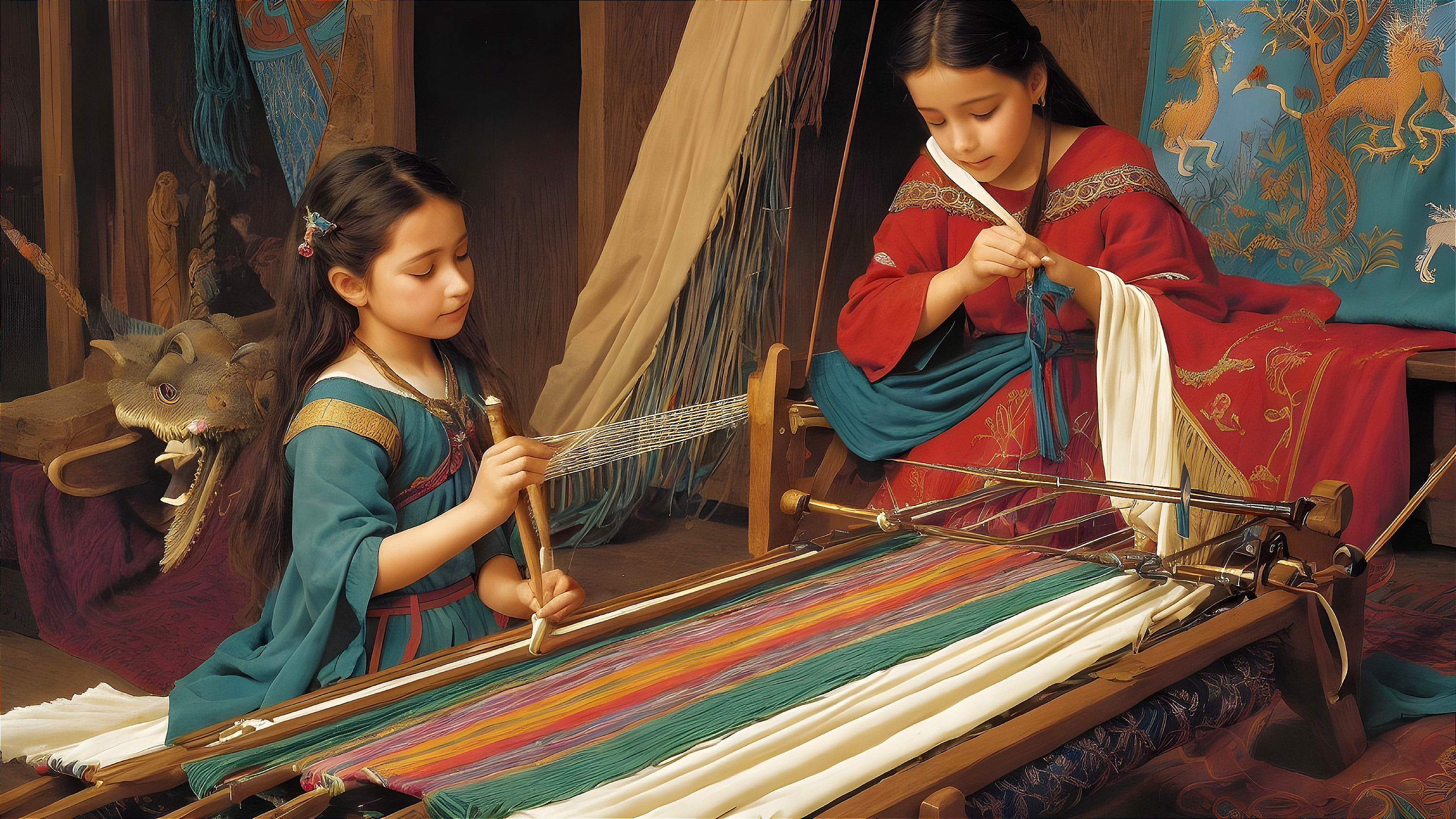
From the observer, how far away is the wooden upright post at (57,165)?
141cm

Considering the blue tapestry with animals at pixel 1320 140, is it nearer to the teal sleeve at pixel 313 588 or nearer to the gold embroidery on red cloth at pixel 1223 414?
the gold embroidery on red cloth at pixel 1223 414

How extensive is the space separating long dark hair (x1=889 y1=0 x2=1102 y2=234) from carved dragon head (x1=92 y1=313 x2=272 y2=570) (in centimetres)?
137

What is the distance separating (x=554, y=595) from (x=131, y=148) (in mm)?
817

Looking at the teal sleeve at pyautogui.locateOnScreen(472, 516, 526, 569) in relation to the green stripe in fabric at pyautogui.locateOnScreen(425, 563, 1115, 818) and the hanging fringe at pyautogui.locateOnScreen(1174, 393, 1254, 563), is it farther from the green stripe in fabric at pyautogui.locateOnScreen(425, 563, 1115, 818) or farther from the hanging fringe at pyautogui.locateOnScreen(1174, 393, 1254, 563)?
the hanging fringe at pyautogui.locateOnScreen(1174, 393, 1254, 563)

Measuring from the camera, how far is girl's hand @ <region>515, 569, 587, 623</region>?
1.69m

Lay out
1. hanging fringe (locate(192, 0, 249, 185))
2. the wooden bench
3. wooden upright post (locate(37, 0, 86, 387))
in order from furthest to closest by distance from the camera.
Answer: the wooden bench
hanging fringe (locate(192, 0, 249, 185))
wooden upright post (locate(37, 0, 86, 387))

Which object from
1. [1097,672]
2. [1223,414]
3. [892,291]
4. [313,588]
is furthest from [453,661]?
[1223,414]

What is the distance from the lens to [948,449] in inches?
93.9

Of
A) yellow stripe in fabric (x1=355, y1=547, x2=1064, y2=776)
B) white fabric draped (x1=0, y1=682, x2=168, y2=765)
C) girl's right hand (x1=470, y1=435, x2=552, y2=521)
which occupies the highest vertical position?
girl's right hand (x1=470, y1=435, x2=552, y2=521)

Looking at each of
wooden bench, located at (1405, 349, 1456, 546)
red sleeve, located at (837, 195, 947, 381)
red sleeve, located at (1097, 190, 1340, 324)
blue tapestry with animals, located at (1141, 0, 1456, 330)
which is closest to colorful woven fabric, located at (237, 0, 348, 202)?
red sleeve, located at (837, 195, 947, 381)

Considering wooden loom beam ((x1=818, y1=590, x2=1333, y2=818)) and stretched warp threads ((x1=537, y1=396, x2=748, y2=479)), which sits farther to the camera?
stretched warp threads ((x1=537, y1=396, x2=748, y2=479))

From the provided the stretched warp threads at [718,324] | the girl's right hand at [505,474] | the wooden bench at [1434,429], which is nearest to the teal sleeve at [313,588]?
the girl's right hand at [505,474]

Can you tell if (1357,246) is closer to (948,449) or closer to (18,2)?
(948,449)

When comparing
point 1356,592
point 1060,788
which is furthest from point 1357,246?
point 1060,788
